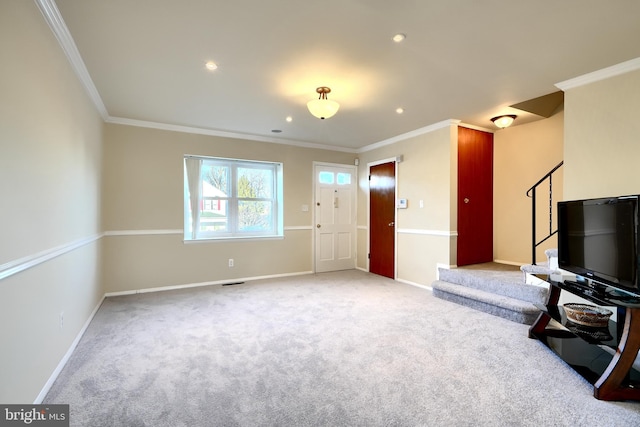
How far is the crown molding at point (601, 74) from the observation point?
2.62 meters

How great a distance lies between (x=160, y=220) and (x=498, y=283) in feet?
16.2

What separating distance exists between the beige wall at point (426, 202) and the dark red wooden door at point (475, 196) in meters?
0.28

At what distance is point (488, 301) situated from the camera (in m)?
3.47

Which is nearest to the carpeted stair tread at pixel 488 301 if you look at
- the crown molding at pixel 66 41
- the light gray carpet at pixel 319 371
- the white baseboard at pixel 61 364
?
the light gray carpet at pixel 319 371

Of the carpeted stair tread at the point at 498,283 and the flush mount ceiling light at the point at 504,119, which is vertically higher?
the flush mount ceiling light at the point at 504,119

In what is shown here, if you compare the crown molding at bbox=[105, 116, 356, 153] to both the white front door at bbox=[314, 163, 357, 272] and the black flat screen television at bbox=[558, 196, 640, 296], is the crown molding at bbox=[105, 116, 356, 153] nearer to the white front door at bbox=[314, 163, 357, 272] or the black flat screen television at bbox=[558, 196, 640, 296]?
the white front door at bbox=[314, 163, 357, 272]

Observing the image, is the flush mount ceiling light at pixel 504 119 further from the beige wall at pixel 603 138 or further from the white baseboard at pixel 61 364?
the white baseboard at pixel 61 364

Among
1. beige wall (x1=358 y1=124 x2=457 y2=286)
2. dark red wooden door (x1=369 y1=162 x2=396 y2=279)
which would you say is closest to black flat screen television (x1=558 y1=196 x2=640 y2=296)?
beige wall (x1=358 y1=124 x2=457 y2=286)

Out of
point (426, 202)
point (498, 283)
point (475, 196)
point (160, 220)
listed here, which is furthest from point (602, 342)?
point (160, 220)

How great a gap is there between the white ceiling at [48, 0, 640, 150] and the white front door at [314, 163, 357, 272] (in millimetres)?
2159

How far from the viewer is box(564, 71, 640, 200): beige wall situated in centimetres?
266

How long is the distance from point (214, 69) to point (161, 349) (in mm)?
2656

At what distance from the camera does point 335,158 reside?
6008 mm

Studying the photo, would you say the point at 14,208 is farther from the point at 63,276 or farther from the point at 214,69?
the point at 214,69
